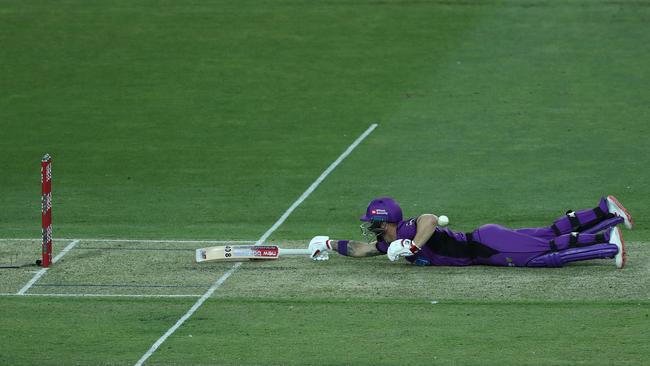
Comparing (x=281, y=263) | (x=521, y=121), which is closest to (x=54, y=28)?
(x=521, y=121)

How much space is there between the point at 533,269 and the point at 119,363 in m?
6.05

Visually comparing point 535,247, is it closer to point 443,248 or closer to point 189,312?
point 443,248

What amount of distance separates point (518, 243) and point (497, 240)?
274 millimetres

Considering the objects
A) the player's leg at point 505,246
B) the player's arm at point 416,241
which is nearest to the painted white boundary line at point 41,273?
the player's arm at point 416,241

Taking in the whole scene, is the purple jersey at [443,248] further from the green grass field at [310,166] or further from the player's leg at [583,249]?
the player's leg at [583,249]

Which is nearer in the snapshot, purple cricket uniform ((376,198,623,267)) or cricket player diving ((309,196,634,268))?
cricket player diving ((309,196,634,268))

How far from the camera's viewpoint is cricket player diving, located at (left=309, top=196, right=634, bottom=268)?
15773 millimetres

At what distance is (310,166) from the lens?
23.8 metres

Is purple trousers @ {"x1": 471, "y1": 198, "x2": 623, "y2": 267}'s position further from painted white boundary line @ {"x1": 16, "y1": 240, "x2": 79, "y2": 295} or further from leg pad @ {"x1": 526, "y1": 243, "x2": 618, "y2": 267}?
painted white boundary line @ {"x1": 16, "y1": 240, "x2": 79, "y2": 295}

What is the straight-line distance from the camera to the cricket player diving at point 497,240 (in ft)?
51.8

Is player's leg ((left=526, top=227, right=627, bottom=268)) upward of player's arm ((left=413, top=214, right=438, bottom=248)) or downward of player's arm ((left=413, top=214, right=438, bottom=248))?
downward

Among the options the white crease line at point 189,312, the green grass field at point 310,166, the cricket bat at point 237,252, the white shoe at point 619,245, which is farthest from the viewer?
the cricket bat at point 237,252

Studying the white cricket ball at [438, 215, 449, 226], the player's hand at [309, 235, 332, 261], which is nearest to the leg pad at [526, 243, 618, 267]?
the white cricket ball at [438, 215, 449, 226]

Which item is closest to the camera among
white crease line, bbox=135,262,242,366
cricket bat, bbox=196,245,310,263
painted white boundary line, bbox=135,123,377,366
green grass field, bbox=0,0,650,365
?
white crease line, bbox=135,262,242,366
